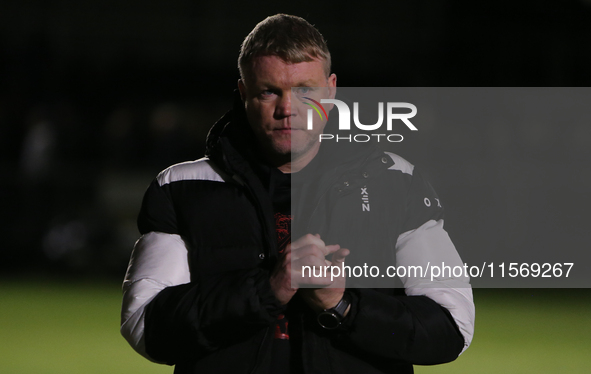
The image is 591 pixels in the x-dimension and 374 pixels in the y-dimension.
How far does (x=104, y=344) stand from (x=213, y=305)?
5654 millimetres

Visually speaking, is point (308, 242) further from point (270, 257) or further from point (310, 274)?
point (270, 257)

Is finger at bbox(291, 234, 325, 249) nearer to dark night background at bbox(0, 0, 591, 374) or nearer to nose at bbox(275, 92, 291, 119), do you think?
nose at bbox(275, 92, 291, 119)

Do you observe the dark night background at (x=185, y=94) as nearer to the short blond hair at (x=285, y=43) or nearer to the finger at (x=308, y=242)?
the short blond hair at (x=285, y=43)

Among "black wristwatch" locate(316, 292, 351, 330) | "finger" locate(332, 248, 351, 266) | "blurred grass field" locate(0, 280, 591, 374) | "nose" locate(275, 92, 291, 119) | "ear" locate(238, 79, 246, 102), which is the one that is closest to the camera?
"finger" locate(332, 248, 351, 266)

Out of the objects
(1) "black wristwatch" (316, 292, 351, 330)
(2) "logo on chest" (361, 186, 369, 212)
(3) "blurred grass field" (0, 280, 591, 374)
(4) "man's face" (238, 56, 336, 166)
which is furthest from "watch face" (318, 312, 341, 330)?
(3) "blurred grass field" (0, 280, 591, 374)

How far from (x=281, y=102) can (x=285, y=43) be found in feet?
0.54

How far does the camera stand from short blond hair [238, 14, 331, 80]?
2.00 metres

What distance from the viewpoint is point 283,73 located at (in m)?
1.99

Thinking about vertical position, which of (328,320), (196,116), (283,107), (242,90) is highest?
(196,116)

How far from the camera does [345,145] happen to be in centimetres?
206

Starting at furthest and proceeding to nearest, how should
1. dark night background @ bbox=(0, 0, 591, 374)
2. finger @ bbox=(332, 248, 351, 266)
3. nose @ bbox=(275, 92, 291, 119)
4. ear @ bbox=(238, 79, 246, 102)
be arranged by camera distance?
dark night background @ bbox=(0, 0, 591, 374) → ear @ bbox=(238, 79, 246, 102) → nose @ bbox=(275, 92, 291, 119) → finger @ bbox=(332, 248, 351, 266)

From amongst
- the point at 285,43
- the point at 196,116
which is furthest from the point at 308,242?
the point at 196,116

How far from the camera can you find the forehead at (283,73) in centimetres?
199

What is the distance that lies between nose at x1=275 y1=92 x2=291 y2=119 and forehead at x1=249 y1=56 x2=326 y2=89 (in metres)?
0.03
